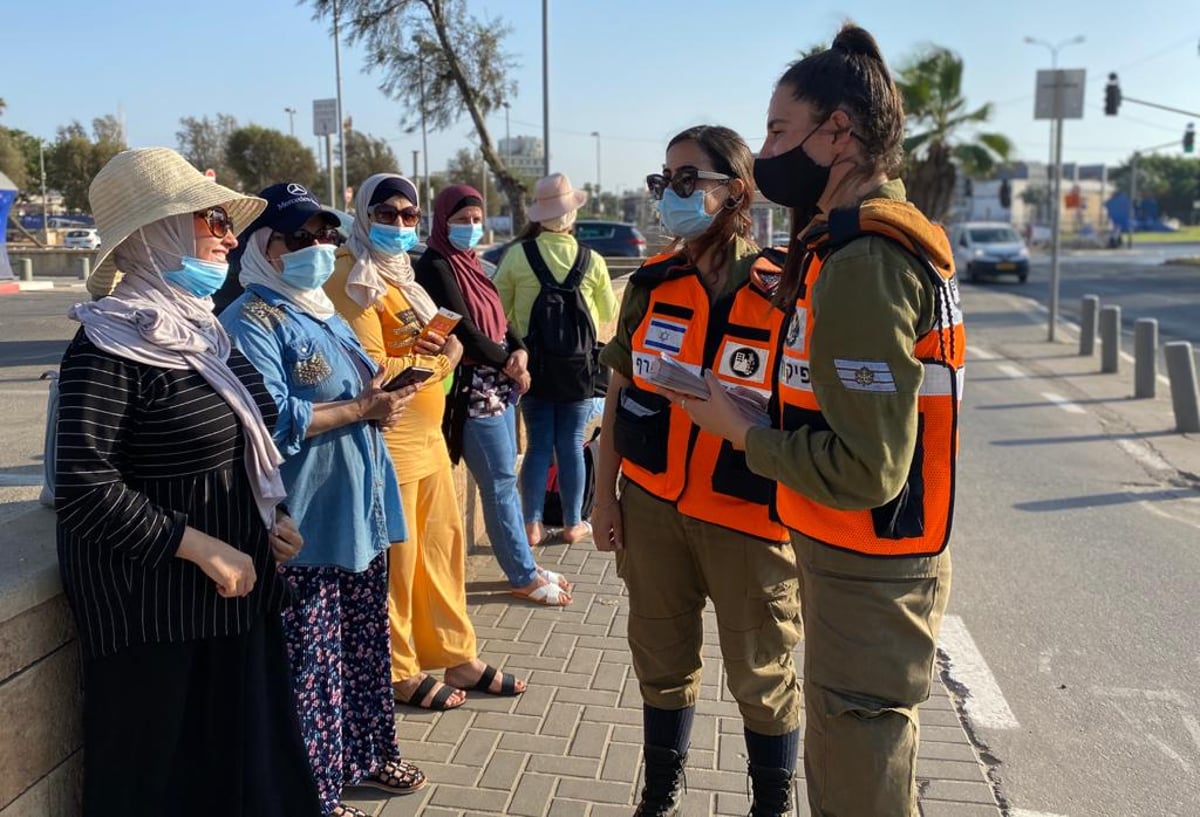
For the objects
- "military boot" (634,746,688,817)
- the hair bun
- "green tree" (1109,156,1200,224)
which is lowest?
"military boot" (634,746,688,817)

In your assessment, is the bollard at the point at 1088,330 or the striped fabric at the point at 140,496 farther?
the bollard at the point at 1088,330

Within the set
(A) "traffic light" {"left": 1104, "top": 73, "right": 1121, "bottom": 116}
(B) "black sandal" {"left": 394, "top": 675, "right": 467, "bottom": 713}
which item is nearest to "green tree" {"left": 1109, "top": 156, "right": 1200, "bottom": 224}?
(A) "traffic light" {"left": 1104, "top": 73, "right": 1121, "bottom": 116}

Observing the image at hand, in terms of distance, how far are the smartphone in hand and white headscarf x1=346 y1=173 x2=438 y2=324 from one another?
0.58 metres

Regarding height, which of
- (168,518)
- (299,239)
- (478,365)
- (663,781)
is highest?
(299,239)

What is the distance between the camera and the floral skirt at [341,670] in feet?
9.33

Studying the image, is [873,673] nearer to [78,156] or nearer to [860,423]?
[860,423]

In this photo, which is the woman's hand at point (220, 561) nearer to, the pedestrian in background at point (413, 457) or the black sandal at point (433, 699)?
the pedestrian in background at point (413, 457)

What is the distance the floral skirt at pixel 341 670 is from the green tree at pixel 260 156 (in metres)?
42.6

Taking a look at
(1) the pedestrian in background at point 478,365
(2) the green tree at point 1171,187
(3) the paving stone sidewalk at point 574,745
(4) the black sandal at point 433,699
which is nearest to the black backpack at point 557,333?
(1) the pedestrian in background at point 478,365

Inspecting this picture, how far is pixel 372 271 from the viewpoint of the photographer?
3.50 meters

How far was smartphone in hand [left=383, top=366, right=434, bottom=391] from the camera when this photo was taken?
2967 mm

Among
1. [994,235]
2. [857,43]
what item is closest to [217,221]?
[857,43]

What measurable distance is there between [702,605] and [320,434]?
1.25 metres

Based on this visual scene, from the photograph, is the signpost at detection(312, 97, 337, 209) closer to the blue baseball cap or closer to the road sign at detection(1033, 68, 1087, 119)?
the road sign at detection(1033, 68, 1087, 119)
